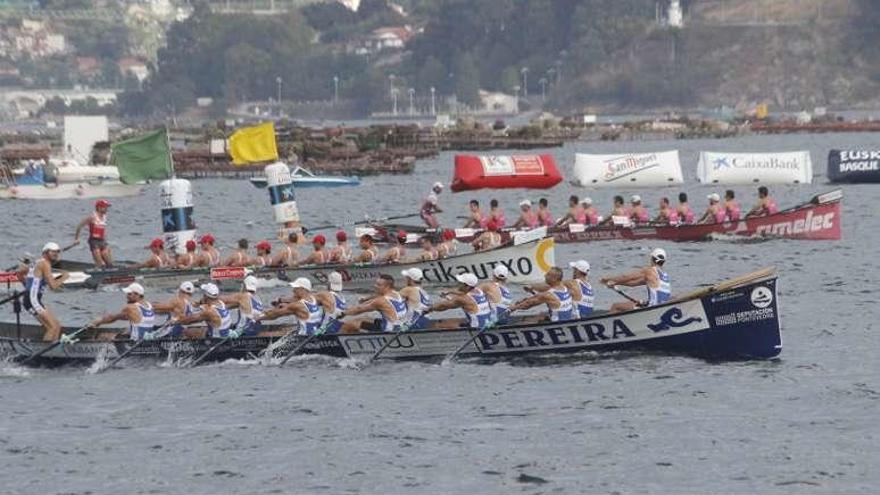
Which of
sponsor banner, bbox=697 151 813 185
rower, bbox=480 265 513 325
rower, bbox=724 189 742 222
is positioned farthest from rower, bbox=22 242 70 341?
sponsor banner, bbox=697 151 813 185

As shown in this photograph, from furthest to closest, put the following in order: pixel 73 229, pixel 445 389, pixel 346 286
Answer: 1. pixel 73 229
2. pixel 346 286
3. pixel 445 389

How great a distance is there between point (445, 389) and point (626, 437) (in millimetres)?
5716

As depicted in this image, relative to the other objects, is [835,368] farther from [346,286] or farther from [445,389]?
[346,286]

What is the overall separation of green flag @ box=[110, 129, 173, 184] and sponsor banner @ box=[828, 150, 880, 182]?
47.0 meters

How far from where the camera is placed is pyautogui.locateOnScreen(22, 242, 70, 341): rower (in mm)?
47594

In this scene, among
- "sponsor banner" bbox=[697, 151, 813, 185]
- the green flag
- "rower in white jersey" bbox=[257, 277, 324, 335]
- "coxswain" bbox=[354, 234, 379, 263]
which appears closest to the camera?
"rower in white jersey" bbox=[257, 277, 324, 335]

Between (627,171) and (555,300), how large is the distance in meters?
66.9

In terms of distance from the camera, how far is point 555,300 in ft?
147

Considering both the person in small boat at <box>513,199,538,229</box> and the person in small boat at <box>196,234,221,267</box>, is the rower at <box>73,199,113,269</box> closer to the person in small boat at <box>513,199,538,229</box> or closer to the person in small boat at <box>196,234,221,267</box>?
the person in small boat at <box>196,234,221,267</box>

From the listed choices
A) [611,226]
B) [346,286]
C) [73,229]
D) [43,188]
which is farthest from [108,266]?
[43,188]

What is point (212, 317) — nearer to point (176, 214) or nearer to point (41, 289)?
point (41, 289)

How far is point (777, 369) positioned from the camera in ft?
147

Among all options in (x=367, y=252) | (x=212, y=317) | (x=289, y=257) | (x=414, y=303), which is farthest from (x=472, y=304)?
(x=289, y=257)

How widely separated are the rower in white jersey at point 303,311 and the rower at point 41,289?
209 inches
